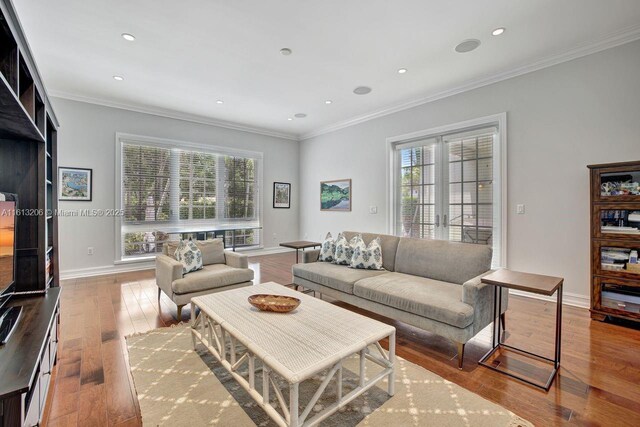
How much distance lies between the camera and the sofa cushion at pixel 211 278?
304 centimetres

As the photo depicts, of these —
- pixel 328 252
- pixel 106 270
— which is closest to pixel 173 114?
pixel 106 270

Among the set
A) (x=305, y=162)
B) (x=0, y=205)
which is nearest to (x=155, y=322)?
(x=0, y=205)

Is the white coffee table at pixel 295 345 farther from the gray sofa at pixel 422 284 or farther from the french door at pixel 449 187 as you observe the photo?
the french door at pixel 449 187


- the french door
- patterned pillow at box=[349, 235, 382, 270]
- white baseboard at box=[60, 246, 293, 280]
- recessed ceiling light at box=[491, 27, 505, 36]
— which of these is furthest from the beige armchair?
recessed ceiling light at box=[491, 27, 505, 36]

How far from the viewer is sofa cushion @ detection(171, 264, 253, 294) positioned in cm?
304

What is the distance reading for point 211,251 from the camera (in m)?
3.80

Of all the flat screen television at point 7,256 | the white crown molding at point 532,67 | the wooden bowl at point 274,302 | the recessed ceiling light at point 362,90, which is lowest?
the wooden bowl at point 274,302

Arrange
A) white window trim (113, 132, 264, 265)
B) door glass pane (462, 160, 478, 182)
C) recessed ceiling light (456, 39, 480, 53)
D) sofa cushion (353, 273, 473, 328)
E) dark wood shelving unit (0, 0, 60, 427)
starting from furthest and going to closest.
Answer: white window trim (113, 132, 264, 265), door glass pane (462, 160, 478, 182), recessed ceiling light (456, 39, 480, 53), sofa cushion (353, 273, 473, 328), dark wood shelving unit (0, 0, 60, 427)

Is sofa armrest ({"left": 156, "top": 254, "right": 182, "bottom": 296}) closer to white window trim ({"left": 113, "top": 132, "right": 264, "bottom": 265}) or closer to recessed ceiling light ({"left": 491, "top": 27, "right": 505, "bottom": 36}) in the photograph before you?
white window trim ({"left": 113, "top": 132, "right": 264, "bottom": 265})

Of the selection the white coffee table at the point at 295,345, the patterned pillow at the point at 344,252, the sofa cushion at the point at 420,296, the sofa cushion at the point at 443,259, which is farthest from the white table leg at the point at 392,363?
the patterned pillow at the point at 344,252

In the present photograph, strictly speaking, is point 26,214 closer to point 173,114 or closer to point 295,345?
point 295,345

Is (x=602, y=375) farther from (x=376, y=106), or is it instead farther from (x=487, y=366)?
(x=376, y=106)

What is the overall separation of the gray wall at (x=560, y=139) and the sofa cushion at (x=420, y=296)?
1.78m

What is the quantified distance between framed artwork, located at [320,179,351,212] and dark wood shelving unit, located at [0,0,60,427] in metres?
4.78
